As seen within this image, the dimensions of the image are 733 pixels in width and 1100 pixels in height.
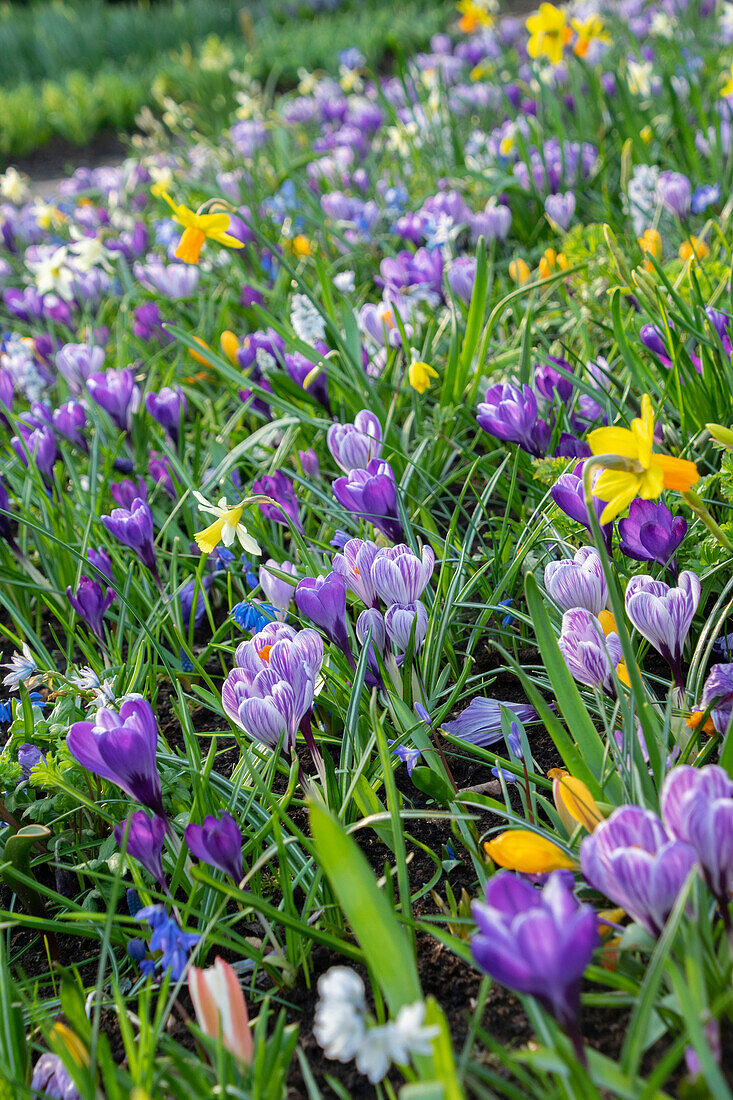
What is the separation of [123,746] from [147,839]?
4.9 inches

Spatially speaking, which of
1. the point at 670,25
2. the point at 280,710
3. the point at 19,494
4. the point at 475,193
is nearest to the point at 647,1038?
the point at 280,710

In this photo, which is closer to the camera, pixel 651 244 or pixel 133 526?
pixel 133 526

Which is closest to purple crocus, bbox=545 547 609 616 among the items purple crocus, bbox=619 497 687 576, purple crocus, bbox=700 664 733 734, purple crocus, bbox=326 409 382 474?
purple crocus, bbox=619 497 687 576

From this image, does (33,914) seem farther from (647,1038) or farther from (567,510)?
(567,510)

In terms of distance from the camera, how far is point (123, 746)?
1.05m

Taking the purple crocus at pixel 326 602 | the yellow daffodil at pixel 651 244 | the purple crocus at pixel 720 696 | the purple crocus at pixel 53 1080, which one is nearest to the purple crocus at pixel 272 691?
the purple crocus at pixel 326 602

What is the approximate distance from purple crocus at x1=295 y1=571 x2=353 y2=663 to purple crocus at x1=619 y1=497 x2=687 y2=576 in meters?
0.42

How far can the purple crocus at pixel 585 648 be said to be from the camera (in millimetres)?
1092

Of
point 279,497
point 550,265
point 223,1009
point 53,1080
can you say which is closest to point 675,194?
point 550,265

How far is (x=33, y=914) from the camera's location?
1265 millimetres

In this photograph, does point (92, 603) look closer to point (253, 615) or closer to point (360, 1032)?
point (253, 615)

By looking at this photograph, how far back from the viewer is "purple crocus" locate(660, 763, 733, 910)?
748 mm

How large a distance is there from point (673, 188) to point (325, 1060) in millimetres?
2410

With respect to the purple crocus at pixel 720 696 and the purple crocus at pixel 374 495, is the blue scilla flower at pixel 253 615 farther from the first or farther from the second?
the purple crocus at pixel 720 696
